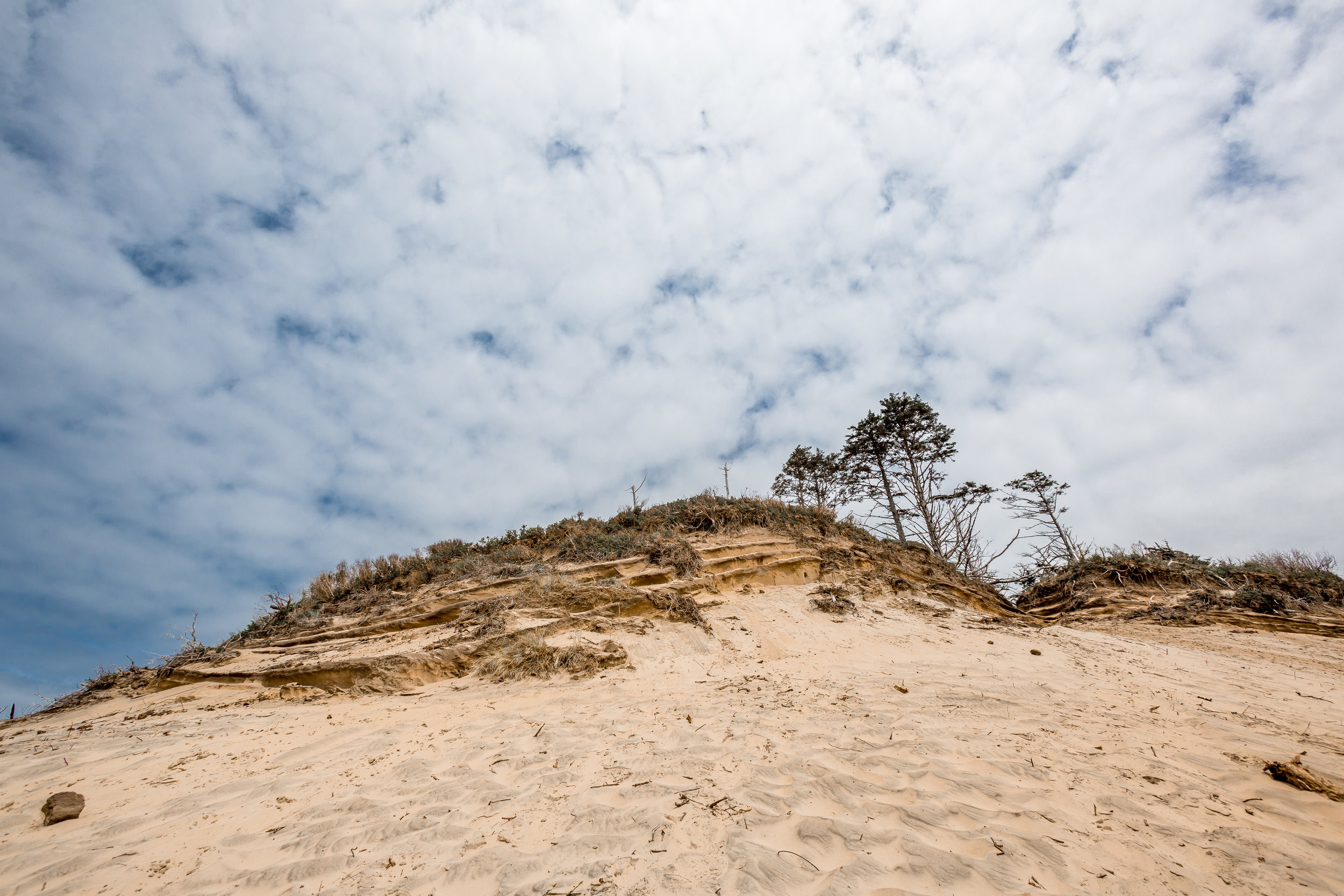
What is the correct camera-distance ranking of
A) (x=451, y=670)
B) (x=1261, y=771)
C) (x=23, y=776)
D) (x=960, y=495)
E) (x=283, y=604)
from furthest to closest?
(x=960, y=495), (x=283, y=604), (x=451, y=670), (x=23, y=776), (x=1261, y=771)

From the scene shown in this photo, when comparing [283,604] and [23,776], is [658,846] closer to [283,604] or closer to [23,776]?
[23,776]

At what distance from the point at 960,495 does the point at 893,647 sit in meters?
15.4

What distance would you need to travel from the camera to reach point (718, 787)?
3.72 m

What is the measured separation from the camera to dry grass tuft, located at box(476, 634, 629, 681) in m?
7.06

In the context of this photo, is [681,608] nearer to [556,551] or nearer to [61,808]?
[556,551]

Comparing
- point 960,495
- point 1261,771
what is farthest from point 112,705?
point 960,495

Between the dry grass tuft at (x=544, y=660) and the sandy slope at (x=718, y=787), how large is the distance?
306 millimetres

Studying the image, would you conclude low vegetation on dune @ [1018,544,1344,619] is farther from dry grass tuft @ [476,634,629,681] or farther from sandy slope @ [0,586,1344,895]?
dry grass tuft @ [476,634,629,681]

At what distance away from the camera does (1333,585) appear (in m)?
10.9

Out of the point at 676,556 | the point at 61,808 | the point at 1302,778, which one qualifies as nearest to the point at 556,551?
the point at 676,556

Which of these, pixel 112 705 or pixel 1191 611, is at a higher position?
pixel 112 705

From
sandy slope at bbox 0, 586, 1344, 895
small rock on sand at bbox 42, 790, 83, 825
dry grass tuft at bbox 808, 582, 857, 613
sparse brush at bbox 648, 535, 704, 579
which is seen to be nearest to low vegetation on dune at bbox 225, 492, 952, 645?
sparse brush at bbox 648, 535, 704, 579

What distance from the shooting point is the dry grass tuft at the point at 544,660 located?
706cm

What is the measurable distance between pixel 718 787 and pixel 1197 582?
49.8 feet
